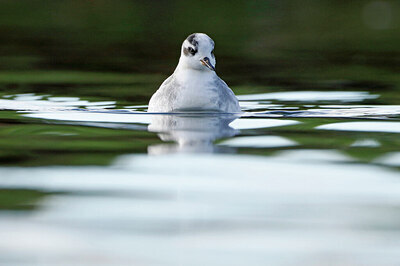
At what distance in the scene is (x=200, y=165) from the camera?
6.57m

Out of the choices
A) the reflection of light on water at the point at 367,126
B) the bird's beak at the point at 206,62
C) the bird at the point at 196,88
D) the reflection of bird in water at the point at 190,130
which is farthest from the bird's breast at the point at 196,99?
the reflection of light on water at the point at 367,126

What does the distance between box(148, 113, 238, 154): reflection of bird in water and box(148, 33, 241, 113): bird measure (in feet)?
0.41

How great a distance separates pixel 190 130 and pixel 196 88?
4.21 ft

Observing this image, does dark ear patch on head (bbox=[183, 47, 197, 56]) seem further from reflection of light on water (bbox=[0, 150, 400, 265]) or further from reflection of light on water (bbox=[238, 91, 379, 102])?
reflection of light on water (bbox=[0, 150, 400, 265])

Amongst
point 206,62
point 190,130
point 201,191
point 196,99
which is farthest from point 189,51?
point 201,191

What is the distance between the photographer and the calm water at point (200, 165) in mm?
4641

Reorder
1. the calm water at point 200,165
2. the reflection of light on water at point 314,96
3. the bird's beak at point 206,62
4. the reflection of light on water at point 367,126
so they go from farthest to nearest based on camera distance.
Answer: the reflection of light on water at point 314,96 → the bird's beak at point 206,62 → the reflection of light on water at point 367,126 → the calm water at point 200,165

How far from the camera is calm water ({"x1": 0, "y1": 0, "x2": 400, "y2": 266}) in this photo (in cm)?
464

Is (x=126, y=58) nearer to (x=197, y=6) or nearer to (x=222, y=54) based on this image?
(x=222, y=54)

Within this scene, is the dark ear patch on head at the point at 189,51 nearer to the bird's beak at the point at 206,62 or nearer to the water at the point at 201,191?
the bird's beak at the point at 206,62

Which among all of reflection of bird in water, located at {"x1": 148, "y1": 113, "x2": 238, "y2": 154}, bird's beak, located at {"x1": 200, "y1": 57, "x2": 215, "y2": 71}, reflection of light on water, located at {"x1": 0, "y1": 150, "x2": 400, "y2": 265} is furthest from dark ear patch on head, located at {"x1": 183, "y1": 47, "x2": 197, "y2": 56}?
reflection of light on water, located at {"x1": 0, "y1": 150, "x2": 400, "y2": 265}

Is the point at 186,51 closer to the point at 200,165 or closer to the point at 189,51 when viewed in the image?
the point at 189,51

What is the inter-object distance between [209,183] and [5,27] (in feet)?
56.7

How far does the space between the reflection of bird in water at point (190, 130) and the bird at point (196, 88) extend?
0.41ft
